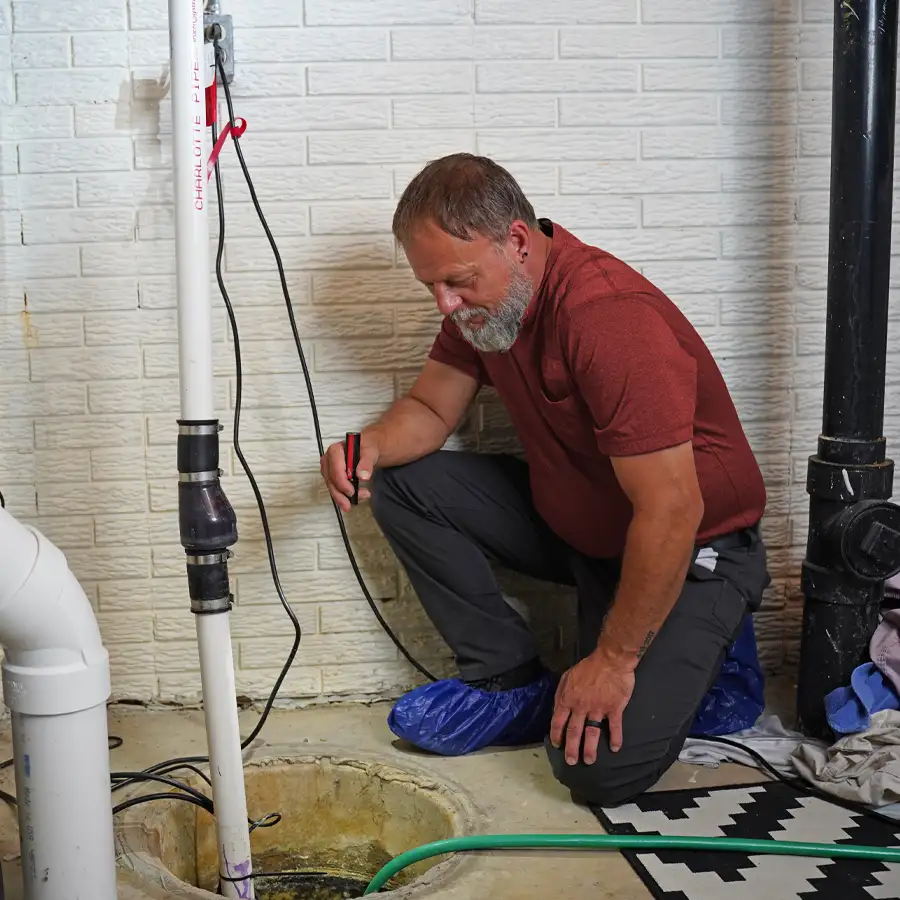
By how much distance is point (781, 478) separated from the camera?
2.28m

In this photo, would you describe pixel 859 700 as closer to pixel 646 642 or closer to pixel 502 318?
pixel 646 642

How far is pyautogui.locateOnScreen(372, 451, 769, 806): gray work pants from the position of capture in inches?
75.0

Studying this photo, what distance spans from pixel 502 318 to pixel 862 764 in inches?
38.7

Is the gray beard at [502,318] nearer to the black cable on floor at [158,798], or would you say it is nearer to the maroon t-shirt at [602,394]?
the maroon t-shirt at [602,394]

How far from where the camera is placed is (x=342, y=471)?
188 cm

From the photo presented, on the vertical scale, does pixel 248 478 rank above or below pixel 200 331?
below

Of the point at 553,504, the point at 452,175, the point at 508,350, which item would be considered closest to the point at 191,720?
the point at 553,504

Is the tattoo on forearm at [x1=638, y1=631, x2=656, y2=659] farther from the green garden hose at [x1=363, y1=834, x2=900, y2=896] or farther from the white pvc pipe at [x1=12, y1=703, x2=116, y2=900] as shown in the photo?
the white pvc pipe at [x1=12, y1=703, x2=116, y2=900]

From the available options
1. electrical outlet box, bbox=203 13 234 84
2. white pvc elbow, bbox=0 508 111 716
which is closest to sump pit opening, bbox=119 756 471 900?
white pvc elbow, bbox=0 508 111 716

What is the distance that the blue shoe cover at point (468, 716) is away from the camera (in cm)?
193

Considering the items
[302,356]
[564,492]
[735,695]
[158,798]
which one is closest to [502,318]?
[564,492]

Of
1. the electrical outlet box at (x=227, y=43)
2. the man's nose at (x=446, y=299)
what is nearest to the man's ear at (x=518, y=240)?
the man's nose at (x=446, y=299)

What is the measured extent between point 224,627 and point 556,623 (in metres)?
0.98

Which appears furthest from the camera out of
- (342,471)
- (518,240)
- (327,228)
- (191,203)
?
(327,228)
